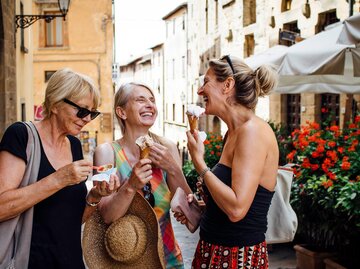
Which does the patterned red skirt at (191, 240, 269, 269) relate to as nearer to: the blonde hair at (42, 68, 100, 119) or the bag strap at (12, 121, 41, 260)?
the bag strap at (12, 121, 41, 260)

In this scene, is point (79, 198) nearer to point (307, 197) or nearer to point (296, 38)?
point (307, 197)

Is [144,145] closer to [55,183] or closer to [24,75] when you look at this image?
[55,183]

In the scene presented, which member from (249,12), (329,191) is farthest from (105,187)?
(249,12)

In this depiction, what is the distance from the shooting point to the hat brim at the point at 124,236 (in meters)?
2.98

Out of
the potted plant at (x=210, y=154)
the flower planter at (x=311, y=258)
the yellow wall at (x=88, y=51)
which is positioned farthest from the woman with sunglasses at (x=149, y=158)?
the yellow wall at (x=88, y=51)

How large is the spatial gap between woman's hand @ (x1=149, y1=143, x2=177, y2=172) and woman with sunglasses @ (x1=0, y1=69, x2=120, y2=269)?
0.44 metres

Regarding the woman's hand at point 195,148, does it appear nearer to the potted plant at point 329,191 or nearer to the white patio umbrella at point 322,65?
the potted plant at point 329,191

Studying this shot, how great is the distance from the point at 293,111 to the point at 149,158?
14.5 m

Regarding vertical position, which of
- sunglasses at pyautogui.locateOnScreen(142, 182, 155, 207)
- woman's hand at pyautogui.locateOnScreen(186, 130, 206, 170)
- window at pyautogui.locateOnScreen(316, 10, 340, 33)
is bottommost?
sunglasses at pyautogui.locateOnScreen(142, 182, 155, 207)

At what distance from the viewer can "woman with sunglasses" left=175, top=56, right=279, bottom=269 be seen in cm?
271

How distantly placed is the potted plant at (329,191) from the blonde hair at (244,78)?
102 inches

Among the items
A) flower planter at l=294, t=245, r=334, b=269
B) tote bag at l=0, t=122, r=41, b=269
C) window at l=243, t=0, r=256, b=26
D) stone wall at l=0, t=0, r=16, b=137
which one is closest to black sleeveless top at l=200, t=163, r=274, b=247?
tote bag at l=0, t=122, r=41, b=269

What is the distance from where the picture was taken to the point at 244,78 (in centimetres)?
295

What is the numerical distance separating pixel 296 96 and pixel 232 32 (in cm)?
684
